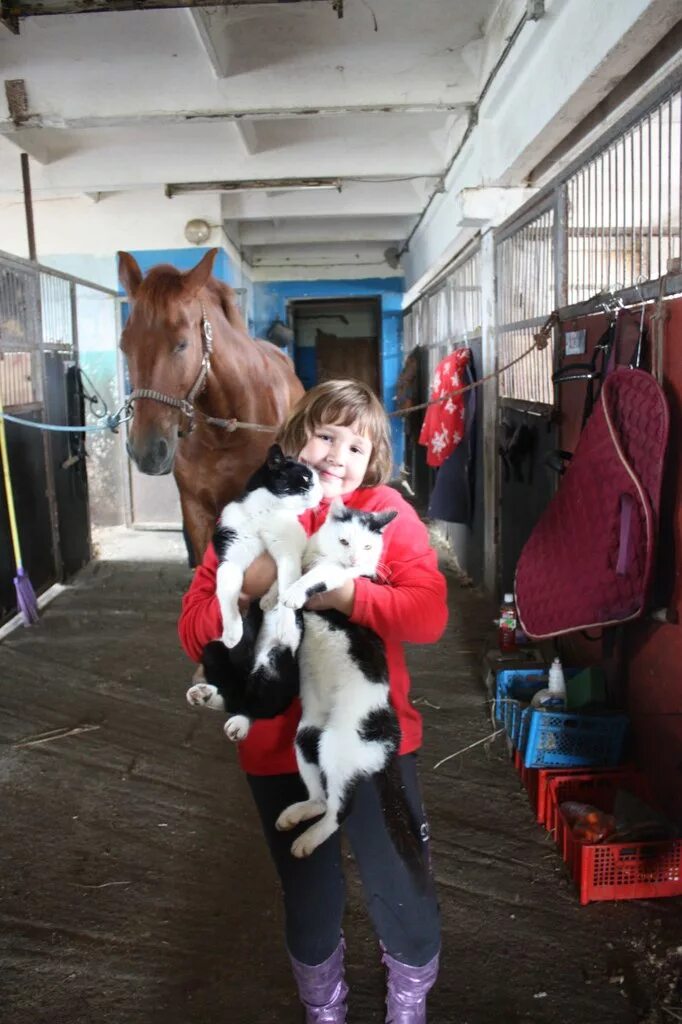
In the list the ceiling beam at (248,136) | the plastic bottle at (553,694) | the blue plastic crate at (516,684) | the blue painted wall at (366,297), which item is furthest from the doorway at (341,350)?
the plastic bottle at (553,694)

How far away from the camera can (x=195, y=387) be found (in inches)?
108

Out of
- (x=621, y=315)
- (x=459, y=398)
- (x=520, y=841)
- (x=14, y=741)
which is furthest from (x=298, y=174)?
(x=520, y=841)

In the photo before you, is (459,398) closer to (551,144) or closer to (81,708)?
(551,144)

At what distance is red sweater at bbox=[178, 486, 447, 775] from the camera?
1296 mm

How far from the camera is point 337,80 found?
3.99 meters

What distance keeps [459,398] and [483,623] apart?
4.68 ft

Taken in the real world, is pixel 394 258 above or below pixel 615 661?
above

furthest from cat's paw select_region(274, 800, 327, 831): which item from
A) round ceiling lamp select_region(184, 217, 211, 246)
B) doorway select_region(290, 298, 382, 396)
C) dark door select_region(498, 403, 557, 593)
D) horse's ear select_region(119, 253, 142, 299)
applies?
doorway select_region(290, 298, 382, 396)

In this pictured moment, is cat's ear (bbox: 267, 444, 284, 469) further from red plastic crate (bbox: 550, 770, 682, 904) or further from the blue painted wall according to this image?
the blue painted wall

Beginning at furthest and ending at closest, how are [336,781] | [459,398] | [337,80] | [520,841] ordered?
1. [459,398]
2. [337,80]
3. [520,841]
4. [336,781]

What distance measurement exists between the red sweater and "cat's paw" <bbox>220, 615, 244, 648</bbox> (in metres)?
0.05

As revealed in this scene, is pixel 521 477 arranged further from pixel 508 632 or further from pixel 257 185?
pixel 257 185

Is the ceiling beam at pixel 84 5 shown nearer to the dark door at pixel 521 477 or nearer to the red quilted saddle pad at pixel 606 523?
the dark door at pixel 521 477

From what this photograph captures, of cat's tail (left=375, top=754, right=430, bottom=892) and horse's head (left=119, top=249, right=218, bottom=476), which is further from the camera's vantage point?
horse's head (left=119, top=249, right=218, bottom=476)
